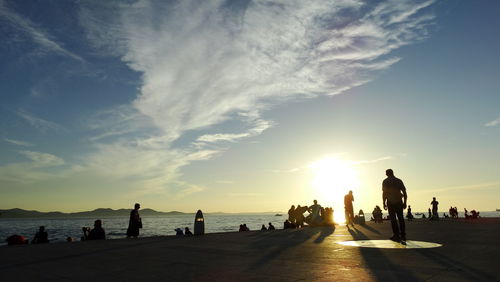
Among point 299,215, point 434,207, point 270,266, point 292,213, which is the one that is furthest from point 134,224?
point 434,207

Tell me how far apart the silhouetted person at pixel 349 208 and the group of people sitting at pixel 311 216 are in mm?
1118

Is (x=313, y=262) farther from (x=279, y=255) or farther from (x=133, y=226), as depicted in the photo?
(x=133, y=226)

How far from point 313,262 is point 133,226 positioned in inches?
456

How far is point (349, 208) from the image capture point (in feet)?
73.6

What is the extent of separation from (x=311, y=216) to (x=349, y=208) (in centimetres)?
258

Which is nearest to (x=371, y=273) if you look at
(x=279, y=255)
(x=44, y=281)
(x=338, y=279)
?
(x=338, y=279)

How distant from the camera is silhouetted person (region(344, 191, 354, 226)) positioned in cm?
2222

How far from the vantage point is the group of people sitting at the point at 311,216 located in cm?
2202

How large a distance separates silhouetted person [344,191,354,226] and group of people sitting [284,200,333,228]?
1.12 m

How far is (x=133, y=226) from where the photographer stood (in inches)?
628

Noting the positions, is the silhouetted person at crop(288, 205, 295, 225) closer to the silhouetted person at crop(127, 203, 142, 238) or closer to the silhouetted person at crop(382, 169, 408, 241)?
the silhouetted person at crop(127, 203, 142, 238)

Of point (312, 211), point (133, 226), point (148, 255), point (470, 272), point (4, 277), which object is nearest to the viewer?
point (470, 272)

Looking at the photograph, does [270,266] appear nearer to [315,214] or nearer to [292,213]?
[315,214]

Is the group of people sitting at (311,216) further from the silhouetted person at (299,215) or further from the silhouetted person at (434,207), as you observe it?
the silhouetted person at (434,207)
